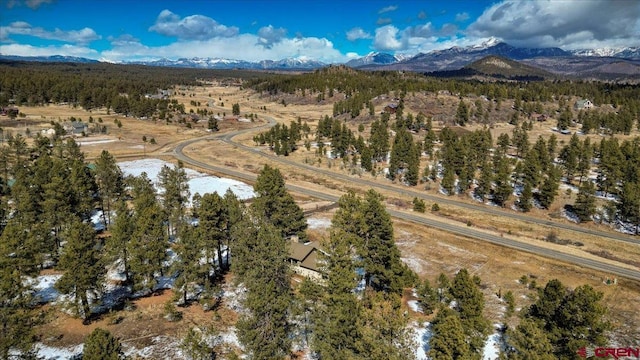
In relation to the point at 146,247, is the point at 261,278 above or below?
above

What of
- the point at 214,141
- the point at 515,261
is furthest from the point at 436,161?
the point at 214,141

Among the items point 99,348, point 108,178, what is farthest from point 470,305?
point 108,178

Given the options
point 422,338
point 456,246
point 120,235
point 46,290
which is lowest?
point 422,338

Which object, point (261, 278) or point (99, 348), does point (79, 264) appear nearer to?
point (99, 348)

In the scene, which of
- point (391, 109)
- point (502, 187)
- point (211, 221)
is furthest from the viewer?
point (391, 109)

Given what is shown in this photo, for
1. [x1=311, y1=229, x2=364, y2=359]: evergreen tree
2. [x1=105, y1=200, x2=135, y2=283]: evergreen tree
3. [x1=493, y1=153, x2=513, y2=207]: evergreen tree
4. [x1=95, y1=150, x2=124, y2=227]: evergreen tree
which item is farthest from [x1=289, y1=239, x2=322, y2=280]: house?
[x1=493, y1=153, x2=513, y2=207]: evergreen tree

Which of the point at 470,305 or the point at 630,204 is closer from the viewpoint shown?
the point at 470,305

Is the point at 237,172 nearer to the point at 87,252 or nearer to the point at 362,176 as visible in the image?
the point at 362,176
